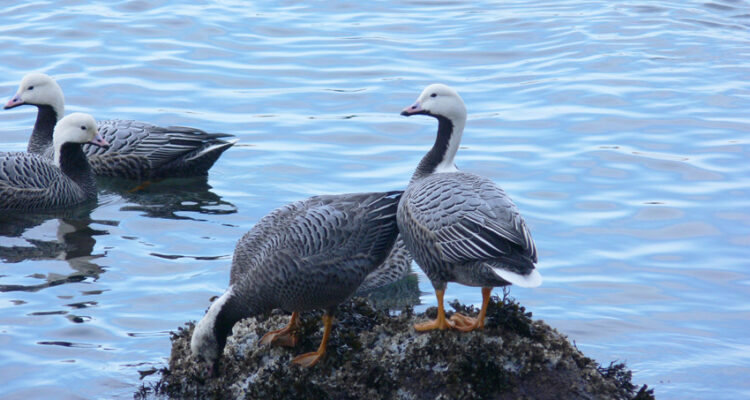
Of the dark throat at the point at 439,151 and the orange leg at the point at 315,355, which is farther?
the dark throat at the point at 439,151

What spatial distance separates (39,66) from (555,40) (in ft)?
28.6

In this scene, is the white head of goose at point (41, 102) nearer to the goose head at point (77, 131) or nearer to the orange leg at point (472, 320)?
the goose head at point (77, 131)

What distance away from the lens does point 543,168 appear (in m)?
12.5

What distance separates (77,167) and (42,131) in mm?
1177

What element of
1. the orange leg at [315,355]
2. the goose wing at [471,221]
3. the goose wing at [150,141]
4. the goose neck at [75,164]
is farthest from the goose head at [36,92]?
the orange leg at [315,355]

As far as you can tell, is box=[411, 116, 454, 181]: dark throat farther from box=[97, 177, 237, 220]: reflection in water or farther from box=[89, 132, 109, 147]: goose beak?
box=[89, 132, 109, 147]: goose beak

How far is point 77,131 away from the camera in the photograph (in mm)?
11906

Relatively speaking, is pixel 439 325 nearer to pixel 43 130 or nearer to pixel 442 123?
pixel 442 123

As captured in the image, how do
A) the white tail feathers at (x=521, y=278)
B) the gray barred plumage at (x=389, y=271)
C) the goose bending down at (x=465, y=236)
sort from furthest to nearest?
the gray barred plumage at (x=389, y=271)
the goose bending down at (x=465, y=236)
the white tail feathers at (x=521, y=278)

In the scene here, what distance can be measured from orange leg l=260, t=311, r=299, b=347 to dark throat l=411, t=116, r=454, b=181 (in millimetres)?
1747

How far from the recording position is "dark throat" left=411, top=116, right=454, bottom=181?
8148 mm

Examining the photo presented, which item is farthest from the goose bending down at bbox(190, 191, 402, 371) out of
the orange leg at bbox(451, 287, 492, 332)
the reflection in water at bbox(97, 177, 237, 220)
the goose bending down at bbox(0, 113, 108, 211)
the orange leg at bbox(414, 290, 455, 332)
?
the goose bending down at bbox(0, 113, 108, 211)

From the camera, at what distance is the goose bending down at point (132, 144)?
12.8m

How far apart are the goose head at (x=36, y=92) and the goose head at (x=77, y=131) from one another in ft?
3.54
